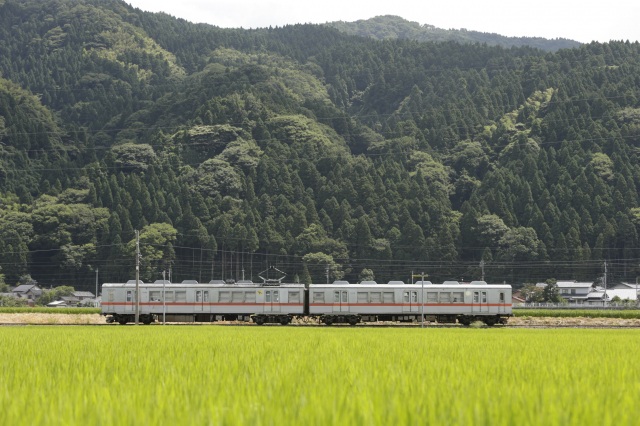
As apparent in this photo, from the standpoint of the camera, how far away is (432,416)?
4.54 m

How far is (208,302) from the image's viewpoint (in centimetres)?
5344

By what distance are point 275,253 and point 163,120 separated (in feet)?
209

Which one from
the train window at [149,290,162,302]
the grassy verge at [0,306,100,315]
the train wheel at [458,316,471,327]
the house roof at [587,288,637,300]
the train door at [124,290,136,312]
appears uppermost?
the train window at [149,290,162,302]

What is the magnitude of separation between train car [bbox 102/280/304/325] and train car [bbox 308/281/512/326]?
1.65m

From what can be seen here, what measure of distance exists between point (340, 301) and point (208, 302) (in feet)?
26.7

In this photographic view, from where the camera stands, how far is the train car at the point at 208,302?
174 ft

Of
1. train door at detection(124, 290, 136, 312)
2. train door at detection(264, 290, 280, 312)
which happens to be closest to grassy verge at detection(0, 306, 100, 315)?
train door at detection(124, 290, 136, 312)

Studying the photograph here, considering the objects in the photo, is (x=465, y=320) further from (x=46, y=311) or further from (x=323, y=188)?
(x=323, y=188)

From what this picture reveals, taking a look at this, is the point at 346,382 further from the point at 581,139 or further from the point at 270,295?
the point at 581,139

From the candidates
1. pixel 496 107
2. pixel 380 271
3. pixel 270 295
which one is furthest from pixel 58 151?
pixel 270 295

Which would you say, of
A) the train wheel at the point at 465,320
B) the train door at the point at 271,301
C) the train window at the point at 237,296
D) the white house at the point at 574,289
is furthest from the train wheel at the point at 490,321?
the white house at the point at 574,289

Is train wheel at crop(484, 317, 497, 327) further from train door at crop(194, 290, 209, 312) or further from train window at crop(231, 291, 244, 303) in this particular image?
train door at crop(194, 290, 209, 312)

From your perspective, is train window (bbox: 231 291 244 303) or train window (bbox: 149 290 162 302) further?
train window (bbox: 149 290 162 302)

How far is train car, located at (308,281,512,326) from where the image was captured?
52.1m
